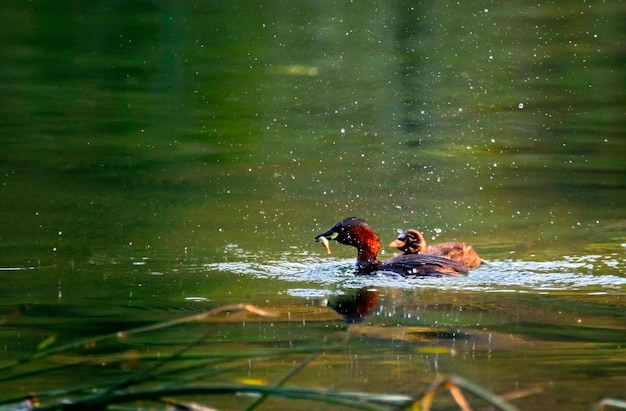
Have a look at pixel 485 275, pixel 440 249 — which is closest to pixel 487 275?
pixel 485 275

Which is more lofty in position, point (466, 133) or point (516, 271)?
point (466, 133)

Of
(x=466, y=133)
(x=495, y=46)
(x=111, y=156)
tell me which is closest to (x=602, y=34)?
(x=495, y=46)

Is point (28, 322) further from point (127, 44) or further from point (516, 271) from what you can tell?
point (127, 44)

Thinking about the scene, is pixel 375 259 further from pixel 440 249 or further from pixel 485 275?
pixel 485 275

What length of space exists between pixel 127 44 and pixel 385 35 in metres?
4.01

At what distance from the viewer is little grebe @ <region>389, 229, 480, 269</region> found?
8164mm

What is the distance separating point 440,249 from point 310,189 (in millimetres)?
2675

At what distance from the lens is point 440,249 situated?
847cm

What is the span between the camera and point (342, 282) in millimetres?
7941

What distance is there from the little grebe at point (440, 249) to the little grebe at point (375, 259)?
12cm

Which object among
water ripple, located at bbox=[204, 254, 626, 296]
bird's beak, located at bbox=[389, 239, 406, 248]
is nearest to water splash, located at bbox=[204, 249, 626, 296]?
water ripple, located at bbox=[204, 254, 626, 296]

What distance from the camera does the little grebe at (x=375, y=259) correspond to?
8031 mm

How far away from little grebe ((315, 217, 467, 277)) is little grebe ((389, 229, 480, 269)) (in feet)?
0.38

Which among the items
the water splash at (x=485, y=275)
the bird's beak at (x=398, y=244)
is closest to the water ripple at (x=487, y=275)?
the water splash at (x=485, y=275)
